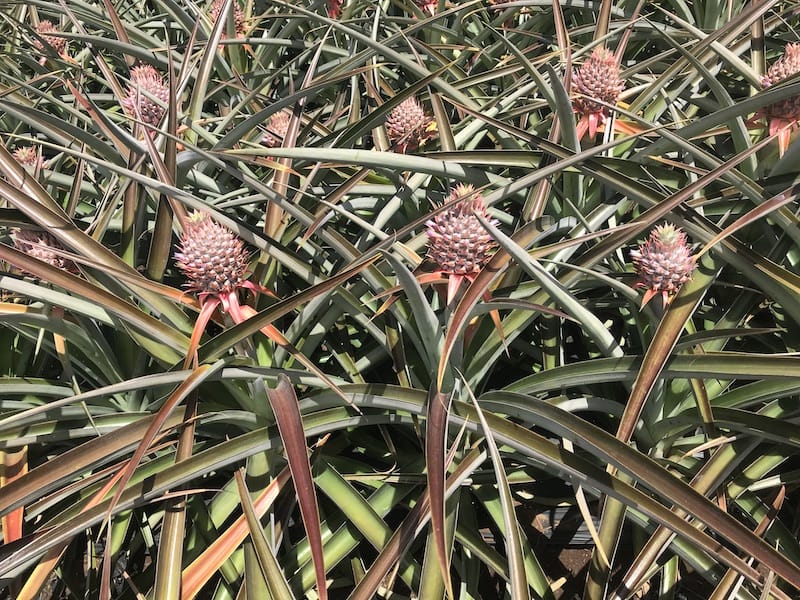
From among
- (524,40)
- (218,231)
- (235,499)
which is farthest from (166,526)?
(524,40)

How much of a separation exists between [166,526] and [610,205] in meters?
0.95

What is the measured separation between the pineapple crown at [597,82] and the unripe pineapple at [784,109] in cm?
27

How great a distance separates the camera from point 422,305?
33.8 inches

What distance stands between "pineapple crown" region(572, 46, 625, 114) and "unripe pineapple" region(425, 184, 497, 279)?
0.41 m

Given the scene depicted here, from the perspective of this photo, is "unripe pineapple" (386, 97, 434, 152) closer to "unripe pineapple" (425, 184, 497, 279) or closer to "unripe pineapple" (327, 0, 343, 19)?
"unripe pineapple" (425, 184, 497, 279)

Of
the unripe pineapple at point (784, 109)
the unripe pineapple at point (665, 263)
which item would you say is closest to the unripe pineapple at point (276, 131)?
the unripe pineapple at point (665, 263)

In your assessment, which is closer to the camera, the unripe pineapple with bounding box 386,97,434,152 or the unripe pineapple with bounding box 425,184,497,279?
the unripe pineapple with bounding box 425,184,497,279

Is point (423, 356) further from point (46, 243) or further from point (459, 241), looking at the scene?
point (46, 243)

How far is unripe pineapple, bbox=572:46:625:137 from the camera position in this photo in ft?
3.75

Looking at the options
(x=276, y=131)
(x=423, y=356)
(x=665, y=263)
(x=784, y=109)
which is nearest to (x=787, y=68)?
(x=784, y=109)

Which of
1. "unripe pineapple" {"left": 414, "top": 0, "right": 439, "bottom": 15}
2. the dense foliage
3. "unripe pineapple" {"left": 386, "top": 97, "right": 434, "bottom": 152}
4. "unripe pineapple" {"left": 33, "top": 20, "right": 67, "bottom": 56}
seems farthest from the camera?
"unripe pineapple" {"left": 33, "top": 20, "right": 67, "bottom": 56}

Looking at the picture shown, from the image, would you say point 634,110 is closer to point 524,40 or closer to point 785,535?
point 524,40

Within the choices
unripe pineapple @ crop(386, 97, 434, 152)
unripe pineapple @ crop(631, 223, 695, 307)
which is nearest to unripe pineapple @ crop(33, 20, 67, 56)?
unripe pineapple @ crop(386, 97, 434, 152)

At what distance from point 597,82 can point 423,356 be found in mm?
624
